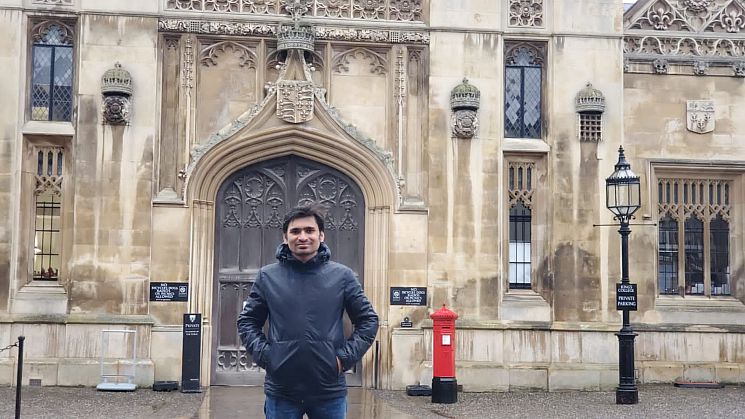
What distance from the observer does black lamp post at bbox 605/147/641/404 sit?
52.6 ft

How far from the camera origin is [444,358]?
16125mm

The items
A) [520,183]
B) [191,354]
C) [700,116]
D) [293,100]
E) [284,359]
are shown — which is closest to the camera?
[284,359]

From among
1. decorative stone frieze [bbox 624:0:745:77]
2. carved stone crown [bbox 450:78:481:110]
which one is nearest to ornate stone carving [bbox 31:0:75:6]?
carved stone crown [bbox 450:78:481:110]

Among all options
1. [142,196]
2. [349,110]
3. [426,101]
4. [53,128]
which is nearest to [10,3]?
[53,128]

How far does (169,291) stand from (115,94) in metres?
3.46

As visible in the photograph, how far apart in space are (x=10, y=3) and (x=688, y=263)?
1303 centimetres

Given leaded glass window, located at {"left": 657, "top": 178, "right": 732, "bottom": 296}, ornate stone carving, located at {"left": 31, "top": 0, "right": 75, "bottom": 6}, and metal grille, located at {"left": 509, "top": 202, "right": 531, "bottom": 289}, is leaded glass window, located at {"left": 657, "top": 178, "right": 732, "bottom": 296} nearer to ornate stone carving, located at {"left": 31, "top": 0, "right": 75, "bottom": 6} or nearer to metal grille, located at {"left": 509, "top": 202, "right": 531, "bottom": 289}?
metal grille, located at {"left": 509, "top": 202, "right": 531, "bottom": 289}

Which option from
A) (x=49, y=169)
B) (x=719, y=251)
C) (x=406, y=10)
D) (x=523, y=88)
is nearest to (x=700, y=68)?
A: (x=523, y=88)

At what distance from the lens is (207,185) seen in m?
18.2

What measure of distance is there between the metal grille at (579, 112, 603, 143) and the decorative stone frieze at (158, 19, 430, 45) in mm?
3143

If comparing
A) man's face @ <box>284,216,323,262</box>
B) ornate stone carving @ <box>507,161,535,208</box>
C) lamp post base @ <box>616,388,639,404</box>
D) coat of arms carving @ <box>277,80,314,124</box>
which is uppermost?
coat of arms carving @ <box>277,80,314,124</box>

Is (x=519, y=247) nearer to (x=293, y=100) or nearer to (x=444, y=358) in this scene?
(x=444, y=358)

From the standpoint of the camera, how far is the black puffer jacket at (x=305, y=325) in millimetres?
6363

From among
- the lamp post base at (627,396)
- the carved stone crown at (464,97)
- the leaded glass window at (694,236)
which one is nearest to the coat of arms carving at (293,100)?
the carved stone crown at (464,97)
